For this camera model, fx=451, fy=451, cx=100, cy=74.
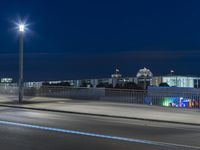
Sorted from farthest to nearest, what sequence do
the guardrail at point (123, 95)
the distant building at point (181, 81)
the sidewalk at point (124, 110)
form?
the distant building at point (181, 81), the guardrail at point (123, 95), the sidewalk at point (124, 110)

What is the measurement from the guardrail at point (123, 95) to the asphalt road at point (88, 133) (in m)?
7.62

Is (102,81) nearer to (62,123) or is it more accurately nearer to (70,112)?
(70,112)

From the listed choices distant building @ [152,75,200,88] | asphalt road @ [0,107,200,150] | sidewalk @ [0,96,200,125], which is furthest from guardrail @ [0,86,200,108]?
distant building @ [152,75,200,88]

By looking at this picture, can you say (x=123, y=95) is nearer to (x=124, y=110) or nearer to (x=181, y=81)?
(x=124, y=110)

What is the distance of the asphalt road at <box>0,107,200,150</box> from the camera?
39.7 ft

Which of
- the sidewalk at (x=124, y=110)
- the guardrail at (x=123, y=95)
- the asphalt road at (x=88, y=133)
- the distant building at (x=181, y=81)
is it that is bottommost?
the asphalt road at (x=88, y=133)

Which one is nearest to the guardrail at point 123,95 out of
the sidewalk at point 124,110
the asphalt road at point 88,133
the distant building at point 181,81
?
the sidewalk at point 124,110

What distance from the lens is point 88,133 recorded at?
14.4 meters

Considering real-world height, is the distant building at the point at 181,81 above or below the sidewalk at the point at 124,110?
above

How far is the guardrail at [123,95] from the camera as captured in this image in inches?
992

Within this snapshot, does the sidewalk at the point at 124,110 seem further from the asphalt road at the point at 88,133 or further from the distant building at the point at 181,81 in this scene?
the distant building at the point at 181,81

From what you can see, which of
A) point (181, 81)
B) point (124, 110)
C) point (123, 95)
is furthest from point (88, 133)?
point (181, 81)

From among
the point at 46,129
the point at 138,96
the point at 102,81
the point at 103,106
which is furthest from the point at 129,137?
the point at 102,81

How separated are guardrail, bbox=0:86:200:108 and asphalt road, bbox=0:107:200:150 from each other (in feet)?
25.0
